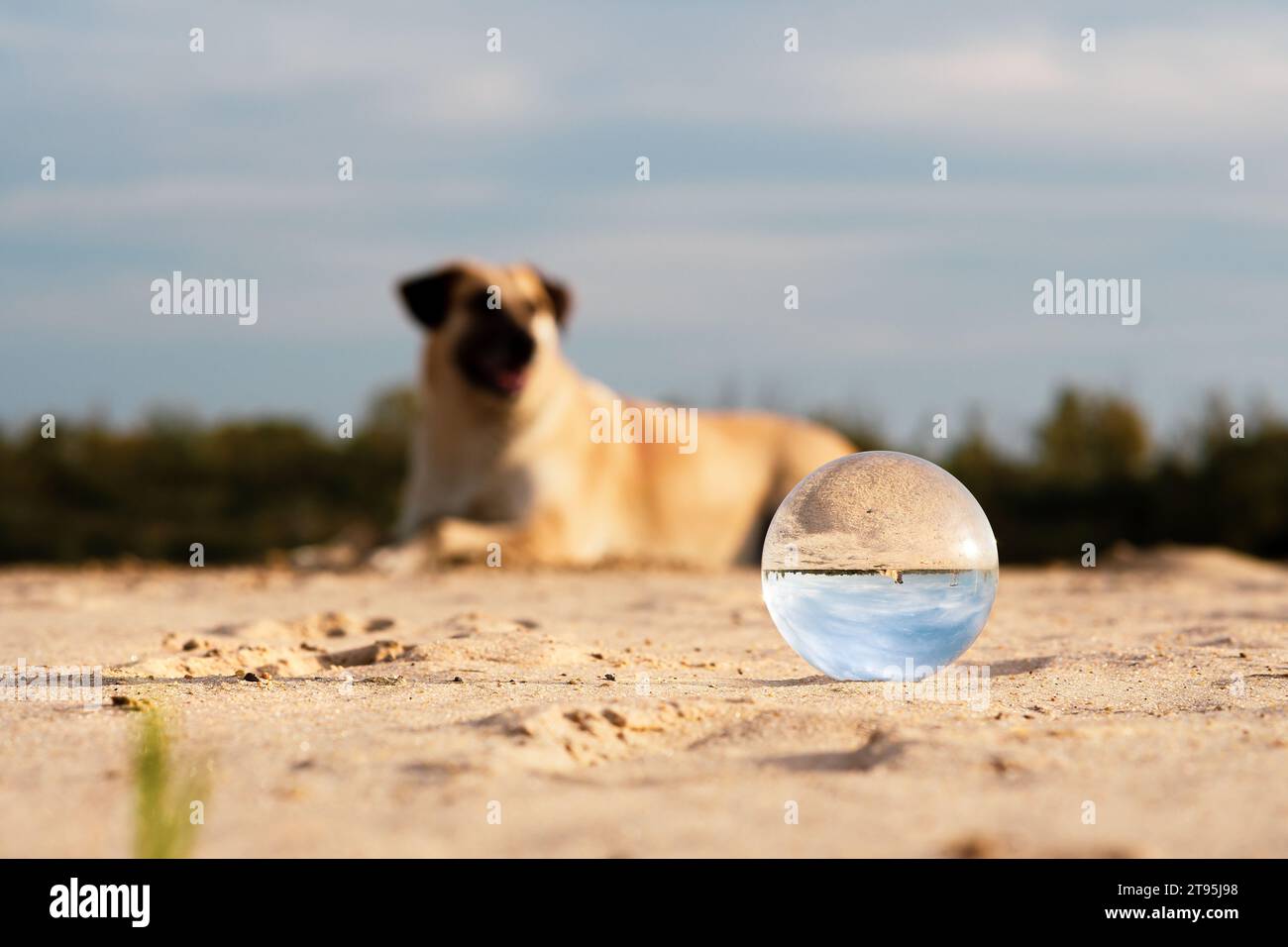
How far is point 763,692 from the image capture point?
3.45 metres

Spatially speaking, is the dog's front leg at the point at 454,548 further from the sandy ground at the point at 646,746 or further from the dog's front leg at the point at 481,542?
the sandy ground at the point at 646,746

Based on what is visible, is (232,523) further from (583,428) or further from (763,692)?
(763,692)

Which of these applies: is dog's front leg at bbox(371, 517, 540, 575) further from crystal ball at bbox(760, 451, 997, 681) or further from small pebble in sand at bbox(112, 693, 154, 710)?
crystal ball at bbox(760, 451, 997, 681)

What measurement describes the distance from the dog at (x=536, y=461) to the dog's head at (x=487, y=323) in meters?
0.01

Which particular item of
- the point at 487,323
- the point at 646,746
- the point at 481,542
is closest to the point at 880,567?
the point at 646,746

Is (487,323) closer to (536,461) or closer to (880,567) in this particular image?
(536,461)

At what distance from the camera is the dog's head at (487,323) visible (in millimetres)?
9211

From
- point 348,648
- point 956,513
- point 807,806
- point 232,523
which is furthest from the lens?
point 232,523

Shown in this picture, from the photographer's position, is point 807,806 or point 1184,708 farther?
point 1184,708

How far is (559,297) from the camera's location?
9.81 m

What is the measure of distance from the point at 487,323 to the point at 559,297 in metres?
0.79

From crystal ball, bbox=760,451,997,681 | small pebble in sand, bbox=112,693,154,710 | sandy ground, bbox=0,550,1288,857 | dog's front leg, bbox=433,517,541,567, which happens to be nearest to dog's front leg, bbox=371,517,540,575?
dog's front leg, bbox=433,517,541,567
